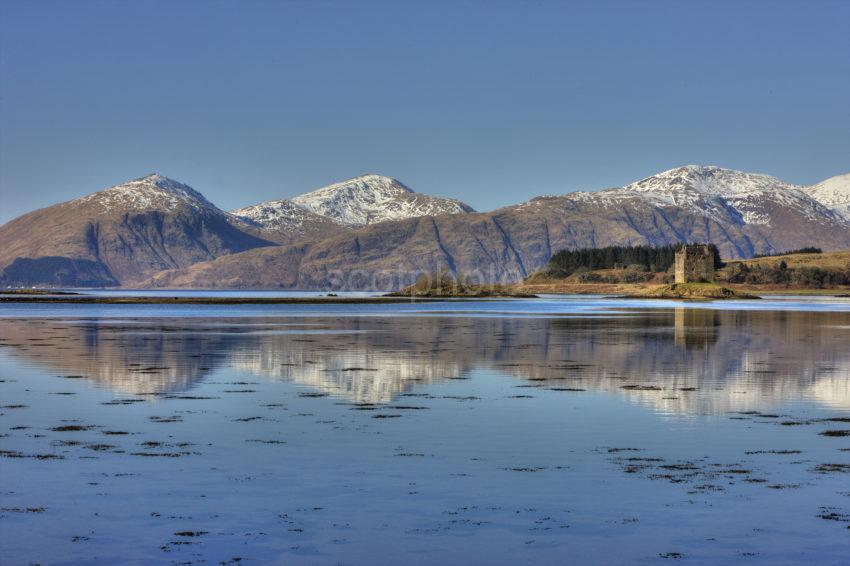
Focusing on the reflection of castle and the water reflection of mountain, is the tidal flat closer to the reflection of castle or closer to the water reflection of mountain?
the water reflection of mountain

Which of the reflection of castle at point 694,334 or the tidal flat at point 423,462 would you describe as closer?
the tidal flat at point 423,462

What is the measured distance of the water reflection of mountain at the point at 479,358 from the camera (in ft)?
127

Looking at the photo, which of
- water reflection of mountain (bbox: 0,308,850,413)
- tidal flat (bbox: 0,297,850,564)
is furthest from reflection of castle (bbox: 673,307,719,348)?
tidal flat (bbox: 0,297,850,564)

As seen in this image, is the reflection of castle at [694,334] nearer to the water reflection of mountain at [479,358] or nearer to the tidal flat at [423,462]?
the water reflection of mountain at [479,358]

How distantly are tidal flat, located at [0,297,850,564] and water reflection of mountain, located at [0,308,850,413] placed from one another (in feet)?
1.19

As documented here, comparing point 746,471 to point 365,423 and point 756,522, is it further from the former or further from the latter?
point 365,423

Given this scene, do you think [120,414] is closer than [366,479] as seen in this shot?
No

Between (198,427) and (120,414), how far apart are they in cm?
391

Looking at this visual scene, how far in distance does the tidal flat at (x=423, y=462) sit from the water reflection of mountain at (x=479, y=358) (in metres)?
0.36

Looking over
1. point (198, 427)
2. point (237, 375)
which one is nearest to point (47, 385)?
point (237, 375)

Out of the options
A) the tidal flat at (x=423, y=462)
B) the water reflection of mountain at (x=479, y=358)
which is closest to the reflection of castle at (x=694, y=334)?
the water reflection of mountain at (x=479, y=358)

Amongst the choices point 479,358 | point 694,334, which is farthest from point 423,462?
point 694,334

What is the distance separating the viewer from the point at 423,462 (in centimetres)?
2330

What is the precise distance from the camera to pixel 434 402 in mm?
34250
